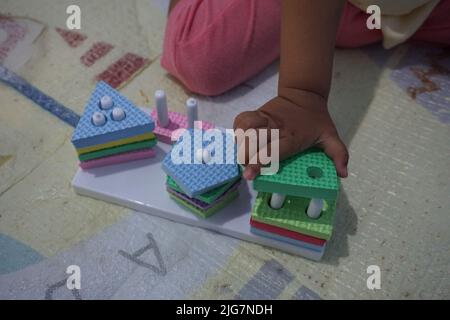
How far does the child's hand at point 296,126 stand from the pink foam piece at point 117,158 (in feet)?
0.47

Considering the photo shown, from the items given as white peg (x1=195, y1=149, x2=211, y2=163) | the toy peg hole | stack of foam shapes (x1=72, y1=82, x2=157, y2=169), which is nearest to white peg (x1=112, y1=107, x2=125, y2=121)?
stack of foam shapes (x1=72, y1=82, x2=157, y2=169)

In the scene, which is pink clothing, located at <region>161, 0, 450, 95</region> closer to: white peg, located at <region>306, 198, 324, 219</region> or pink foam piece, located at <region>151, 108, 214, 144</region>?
pink foam piece, located at <region>151, 108, 214, 144</region>

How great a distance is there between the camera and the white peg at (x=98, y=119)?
54 centimetres

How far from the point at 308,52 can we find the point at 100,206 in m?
0.31

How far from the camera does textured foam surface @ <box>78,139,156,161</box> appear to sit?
1.87ft

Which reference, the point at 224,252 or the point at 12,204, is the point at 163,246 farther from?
the point at 12,204

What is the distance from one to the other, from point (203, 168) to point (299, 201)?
0.37 ft

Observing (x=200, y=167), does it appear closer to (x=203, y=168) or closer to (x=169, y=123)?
(x=203, y=168)

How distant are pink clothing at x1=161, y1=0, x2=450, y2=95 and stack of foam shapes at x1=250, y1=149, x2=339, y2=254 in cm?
23

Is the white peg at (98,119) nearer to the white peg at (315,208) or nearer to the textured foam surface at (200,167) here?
the textured foam surface at (200,167)

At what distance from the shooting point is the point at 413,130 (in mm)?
663

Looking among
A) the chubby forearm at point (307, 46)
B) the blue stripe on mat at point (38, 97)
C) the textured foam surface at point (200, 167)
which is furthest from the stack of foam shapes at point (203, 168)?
the blue stripe on mat at point (38, 97)

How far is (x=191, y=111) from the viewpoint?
0.57m

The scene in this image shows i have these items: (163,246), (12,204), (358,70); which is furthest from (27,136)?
(358,70)
